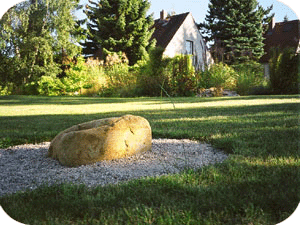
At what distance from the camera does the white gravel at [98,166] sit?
6.59 ft

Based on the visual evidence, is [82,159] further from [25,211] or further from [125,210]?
[125,210]

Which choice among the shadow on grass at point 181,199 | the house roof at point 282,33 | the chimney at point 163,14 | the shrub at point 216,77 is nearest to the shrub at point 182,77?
the shrub at point 216,77

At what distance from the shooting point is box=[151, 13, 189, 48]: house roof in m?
3.52

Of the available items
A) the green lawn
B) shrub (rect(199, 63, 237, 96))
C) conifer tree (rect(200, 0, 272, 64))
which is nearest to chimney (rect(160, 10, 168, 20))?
conifer tree (rect(200, 0, 272, 64))

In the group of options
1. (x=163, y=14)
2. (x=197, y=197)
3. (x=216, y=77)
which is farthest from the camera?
(x=216, y=77)

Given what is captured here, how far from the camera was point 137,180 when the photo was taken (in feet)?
6.18

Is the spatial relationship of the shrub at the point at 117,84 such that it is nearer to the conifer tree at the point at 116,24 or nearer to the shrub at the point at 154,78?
the shrub at the point at 154,78

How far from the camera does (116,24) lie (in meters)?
3.34

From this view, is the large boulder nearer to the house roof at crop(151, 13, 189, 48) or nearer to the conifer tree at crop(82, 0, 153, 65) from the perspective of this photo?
the conifer tree at crop(82, 0, 153, 65)

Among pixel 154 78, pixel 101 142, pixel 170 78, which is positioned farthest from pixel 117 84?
pixel 101 142

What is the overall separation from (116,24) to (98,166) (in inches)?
71.8

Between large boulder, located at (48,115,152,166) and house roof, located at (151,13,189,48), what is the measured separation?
1.63 meters

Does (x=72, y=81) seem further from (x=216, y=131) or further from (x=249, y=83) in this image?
(x=249, y=83)

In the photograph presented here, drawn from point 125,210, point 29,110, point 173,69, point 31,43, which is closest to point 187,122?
point 31,43
